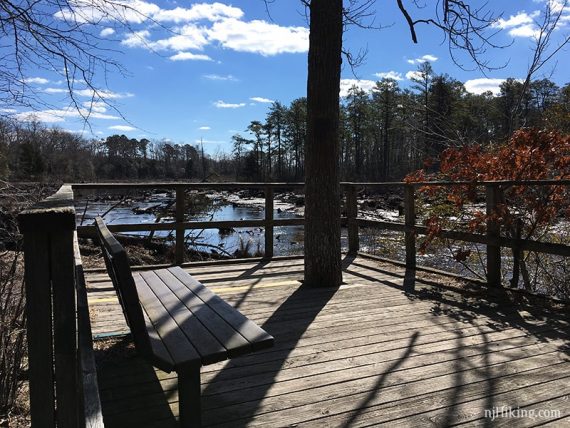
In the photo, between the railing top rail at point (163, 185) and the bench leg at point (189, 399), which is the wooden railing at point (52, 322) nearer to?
the bench leg at point (189, 399)

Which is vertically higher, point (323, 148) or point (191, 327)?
point (323, 148)

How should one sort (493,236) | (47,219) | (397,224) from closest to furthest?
(47,219) → (493,236) → (397,224)

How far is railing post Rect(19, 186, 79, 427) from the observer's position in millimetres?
1347

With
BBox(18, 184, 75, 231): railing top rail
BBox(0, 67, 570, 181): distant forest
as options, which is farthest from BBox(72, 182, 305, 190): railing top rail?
BBox(0, 67, 570, 181): distant forest

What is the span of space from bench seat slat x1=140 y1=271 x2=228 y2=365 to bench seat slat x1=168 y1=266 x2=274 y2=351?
14 centimetres

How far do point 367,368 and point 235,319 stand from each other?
102cm

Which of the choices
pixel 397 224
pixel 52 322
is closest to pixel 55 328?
pixel 52 322

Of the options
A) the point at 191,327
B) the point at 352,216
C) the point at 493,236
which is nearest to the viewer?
the point at 191,327

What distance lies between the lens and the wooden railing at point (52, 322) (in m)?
1.34

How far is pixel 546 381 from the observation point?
2.68 metres

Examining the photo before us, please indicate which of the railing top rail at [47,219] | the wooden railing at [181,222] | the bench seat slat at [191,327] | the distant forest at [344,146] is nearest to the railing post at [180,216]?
the wooden railing at [181,222]

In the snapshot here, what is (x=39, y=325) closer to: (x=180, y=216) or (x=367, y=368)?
(x=367, y=368)

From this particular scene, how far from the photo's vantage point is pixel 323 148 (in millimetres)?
5000

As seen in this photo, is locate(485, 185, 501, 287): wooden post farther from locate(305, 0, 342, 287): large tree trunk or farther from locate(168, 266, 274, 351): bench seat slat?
locate(168, 266, 274, 351): bench seat slat
